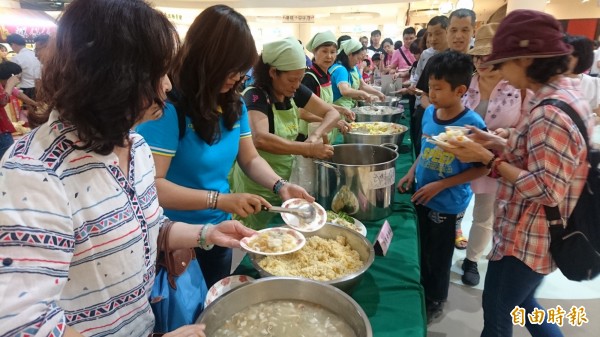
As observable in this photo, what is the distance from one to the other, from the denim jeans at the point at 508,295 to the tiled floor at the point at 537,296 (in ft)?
1.68

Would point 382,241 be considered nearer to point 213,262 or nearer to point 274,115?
point 213,262

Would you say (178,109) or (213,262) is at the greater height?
(178,109)

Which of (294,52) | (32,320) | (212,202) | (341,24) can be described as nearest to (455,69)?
(294,52)

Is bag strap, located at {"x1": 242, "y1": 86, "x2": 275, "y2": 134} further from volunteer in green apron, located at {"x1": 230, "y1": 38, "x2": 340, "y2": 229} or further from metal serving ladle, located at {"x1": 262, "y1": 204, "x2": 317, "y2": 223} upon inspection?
metal serving ladle, located at {"x1": 262, "y1": 204, "x2": 317, "y2": 223}

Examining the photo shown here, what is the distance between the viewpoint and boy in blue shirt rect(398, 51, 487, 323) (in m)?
1.73

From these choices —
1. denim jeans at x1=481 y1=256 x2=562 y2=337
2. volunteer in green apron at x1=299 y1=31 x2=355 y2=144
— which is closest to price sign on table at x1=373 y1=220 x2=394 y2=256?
denim jeans at x1=481 y1=256 x2=562 y2=337

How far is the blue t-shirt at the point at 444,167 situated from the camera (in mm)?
1744

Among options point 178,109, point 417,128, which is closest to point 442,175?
point 178,109

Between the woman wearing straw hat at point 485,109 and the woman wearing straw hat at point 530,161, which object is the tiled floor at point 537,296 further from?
the woman wearing straw hat at point 530,161

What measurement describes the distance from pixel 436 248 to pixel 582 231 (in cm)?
75

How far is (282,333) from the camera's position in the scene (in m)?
0.88

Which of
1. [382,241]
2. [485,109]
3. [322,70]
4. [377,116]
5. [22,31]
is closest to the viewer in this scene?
[382,241]

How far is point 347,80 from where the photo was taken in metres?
3.65

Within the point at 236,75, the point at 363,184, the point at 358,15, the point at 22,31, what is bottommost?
the point at 363,184
